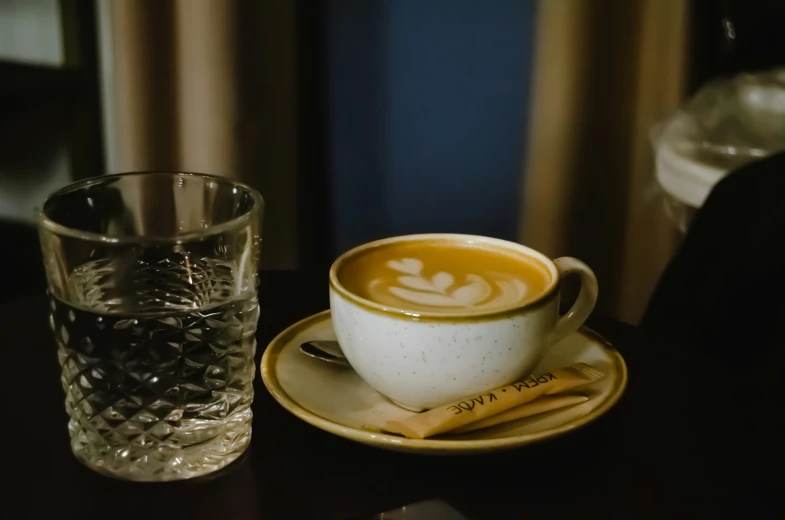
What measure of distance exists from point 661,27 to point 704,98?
7.9 inches

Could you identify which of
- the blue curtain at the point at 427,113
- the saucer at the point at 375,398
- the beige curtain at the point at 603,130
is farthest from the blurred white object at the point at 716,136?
the saucer at the point at 375,398

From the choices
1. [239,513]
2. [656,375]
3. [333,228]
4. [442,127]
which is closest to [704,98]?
[442,127]

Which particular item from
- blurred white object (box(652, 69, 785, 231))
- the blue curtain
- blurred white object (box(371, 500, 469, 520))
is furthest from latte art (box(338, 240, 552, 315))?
the blue curtain

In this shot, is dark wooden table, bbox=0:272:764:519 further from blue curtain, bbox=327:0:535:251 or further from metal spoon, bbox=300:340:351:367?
blue curtain, bbox=327:0:535:251

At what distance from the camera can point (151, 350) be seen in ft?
1.47

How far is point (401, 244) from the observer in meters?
0.59

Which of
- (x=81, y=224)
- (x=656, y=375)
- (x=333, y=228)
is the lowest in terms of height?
(x=333, y=228)

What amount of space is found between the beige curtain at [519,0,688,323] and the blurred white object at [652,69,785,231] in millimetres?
145

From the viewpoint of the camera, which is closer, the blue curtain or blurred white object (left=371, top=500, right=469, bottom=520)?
blurred white object (left=371, top=500, right=469, bottom=520)

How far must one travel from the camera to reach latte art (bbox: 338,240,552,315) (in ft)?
1.68

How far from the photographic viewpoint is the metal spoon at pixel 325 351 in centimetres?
55

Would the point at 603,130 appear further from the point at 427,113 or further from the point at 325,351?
the point at 325,351

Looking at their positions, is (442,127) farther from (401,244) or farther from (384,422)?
(384,422)

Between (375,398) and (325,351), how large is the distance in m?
0.05
